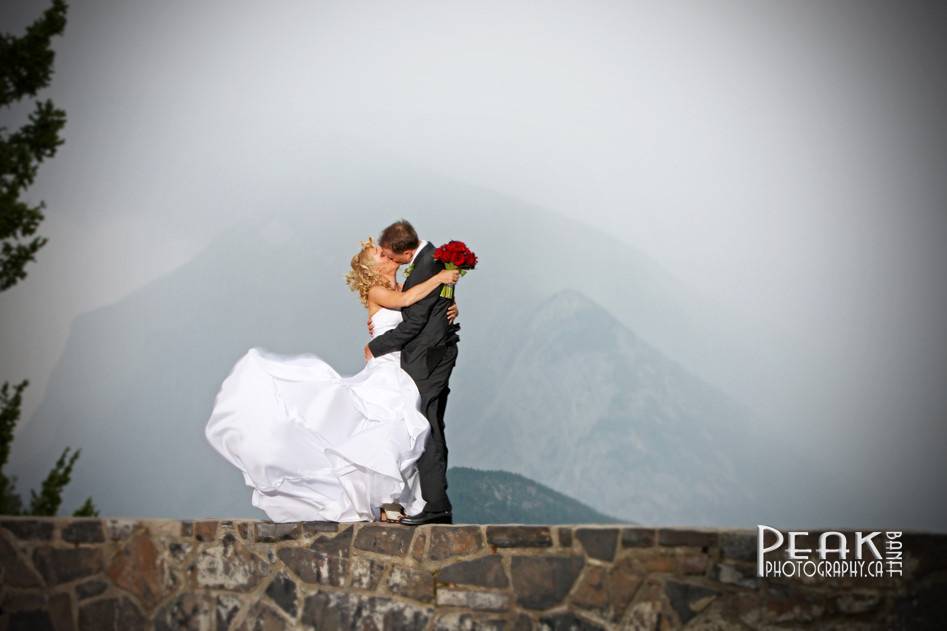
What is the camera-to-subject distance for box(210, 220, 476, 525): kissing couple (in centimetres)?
529

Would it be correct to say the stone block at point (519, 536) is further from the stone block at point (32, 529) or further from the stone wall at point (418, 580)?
the stone block at point (32, 529)

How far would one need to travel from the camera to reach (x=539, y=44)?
28.8 m

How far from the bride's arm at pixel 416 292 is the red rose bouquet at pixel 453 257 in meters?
0.03

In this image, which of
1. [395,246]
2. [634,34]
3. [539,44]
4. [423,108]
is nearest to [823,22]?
[634,34]

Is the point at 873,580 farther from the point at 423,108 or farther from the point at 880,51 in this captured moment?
the point at 423,108

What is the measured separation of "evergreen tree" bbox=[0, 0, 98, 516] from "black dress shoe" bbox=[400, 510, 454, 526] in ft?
19.6

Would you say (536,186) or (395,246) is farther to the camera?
(536,186)

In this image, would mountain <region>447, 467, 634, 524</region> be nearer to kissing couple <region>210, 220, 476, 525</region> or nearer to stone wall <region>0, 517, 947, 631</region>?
stone wall <region>0, 517, 947, 631</region>

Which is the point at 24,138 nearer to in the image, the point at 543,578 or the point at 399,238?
the point at 399,238

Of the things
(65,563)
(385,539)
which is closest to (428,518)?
(385,539)

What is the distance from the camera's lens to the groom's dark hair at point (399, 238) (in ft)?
18.4

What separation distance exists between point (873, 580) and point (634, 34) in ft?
83.9

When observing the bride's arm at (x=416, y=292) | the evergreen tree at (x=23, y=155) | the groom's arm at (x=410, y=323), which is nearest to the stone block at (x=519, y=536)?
the groom's arm at (x=410, y=323)

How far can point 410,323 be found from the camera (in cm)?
550
